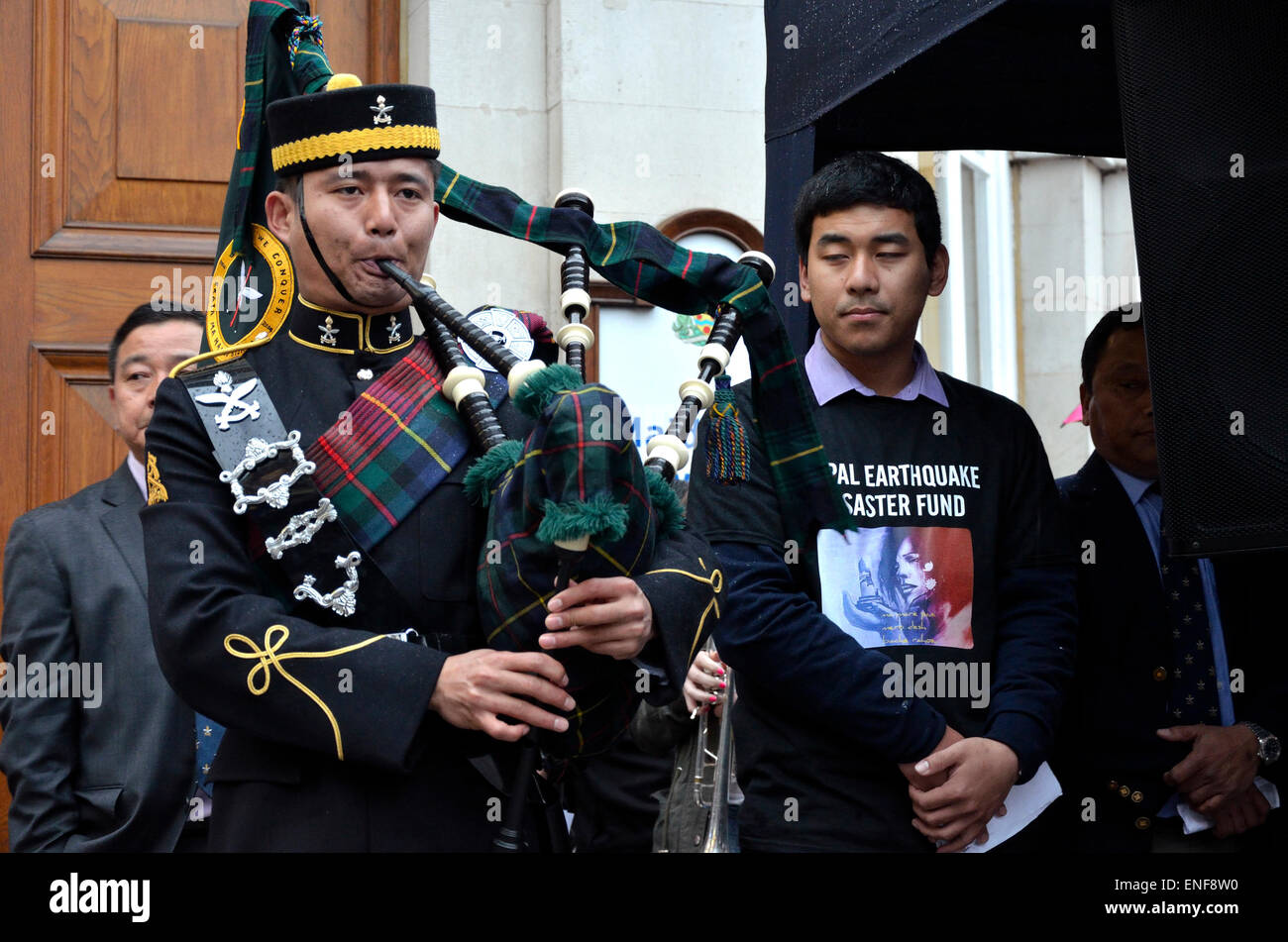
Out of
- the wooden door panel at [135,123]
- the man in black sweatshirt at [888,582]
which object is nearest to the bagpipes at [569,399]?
the man in black sweatshirt at [888,582]

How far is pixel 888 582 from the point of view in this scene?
291 centimetres

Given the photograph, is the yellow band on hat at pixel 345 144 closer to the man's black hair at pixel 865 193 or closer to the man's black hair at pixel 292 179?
the man's black hair at pixel 292 179

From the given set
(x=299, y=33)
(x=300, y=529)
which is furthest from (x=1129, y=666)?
(x=299, y=33)

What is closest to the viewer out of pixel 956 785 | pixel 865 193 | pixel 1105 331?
pixel 956 785

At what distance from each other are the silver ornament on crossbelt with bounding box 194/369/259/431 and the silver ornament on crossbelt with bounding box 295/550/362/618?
26cm

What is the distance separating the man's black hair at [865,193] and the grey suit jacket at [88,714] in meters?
1.62

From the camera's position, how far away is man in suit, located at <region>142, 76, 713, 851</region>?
85.3 inches

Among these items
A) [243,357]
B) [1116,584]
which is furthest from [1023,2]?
[243,357]

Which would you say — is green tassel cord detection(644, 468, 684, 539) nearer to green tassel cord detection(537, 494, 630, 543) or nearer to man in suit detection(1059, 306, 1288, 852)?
green tassel cord detection(537, 494, 630, 543)

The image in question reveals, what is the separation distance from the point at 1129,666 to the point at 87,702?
215 centimetres

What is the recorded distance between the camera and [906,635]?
2896 mm

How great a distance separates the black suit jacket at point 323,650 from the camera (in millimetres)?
2172

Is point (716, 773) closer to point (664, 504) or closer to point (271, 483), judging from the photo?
point (664, 504)

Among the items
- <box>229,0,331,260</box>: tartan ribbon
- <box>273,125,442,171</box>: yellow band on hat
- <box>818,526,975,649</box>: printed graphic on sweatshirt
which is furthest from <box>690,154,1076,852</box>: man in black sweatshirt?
<box>229,0,331,260</box>: tartan ribbon
